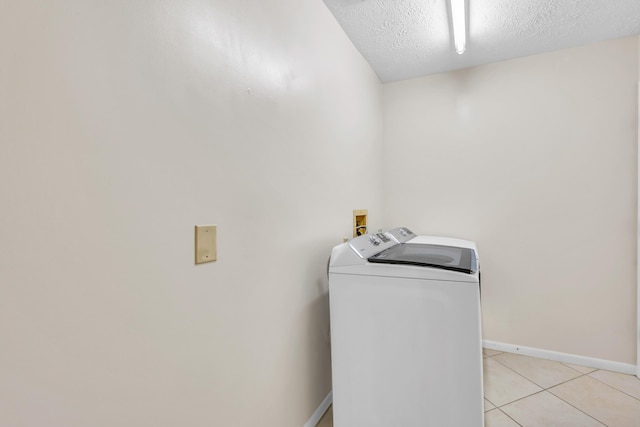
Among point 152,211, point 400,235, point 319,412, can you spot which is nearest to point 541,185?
point 400,235

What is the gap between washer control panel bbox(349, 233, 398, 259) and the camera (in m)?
1.59

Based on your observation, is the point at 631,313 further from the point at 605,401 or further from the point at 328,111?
the point at 328,111

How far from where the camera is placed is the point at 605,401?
6.34 feet

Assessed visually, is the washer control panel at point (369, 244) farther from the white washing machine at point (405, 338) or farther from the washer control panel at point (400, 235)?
the washer control panel at point (400, 235)

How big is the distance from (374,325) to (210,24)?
4.66 feet

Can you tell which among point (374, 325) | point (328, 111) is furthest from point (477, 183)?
point (374, 325)

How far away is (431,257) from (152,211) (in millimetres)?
1264

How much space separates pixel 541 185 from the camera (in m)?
2.49

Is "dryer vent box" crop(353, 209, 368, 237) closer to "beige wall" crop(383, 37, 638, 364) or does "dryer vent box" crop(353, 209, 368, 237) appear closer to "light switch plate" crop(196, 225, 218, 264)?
"beige wall" crop(383, 37, 638, 364)

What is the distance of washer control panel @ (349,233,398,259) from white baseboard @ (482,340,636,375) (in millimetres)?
1538

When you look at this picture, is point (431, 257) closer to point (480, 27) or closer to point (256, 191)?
point (256, 191)

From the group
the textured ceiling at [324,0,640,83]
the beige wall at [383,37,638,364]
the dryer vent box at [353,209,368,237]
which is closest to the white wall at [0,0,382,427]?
the textured ceiling at [324,0,640,83]

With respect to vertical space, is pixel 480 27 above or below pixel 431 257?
above

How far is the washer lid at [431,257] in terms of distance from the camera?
1.42 meters
